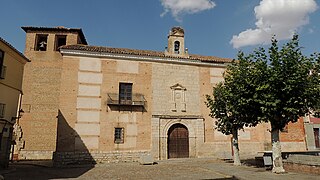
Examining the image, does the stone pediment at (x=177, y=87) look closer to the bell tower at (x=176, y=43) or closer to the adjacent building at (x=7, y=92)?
the bell tower at (x=176, y=43)

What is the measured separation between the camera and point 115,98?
61.5 feet

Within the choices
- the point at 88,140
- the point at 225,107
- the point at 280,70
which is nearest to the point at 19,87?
the point at 88,140

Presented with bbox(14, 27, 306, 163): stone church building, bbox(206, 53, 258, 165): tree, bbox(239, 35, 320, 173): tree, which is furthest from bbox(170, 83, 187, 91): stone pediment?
bbox(239, 35, 320, 173): tree

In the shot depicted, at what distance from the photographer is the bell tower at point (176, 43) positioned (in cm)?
2155


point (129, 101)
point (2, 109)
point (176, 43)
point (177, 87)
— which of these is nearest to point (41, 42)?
point (129, 101)

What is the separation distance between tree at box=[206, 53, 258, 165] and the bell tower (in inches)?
286

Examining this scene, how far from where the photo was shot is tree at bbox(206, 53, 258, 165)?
12320 mm

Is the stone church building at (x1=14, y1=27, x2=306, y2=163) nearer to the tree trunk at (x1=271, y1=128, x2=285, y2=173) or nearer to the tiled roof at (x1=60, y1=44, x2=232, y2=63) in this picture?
the tiled roof at (x1=60, y1=44, x2=232, y2=63)

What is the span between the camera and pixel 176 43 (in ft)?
72.3

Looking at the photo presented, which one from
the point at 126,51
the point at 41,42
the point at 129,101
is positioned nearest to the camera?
the point at 129,101

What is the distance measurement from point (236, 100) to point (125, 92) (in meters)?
9.23

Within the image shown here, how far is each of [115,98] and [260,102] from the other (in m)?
10.8

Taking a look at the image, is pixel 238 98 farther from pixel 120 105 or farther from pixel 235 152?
pixel 120 105

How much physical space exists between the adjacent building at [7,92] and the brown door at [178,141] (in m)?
10.9
